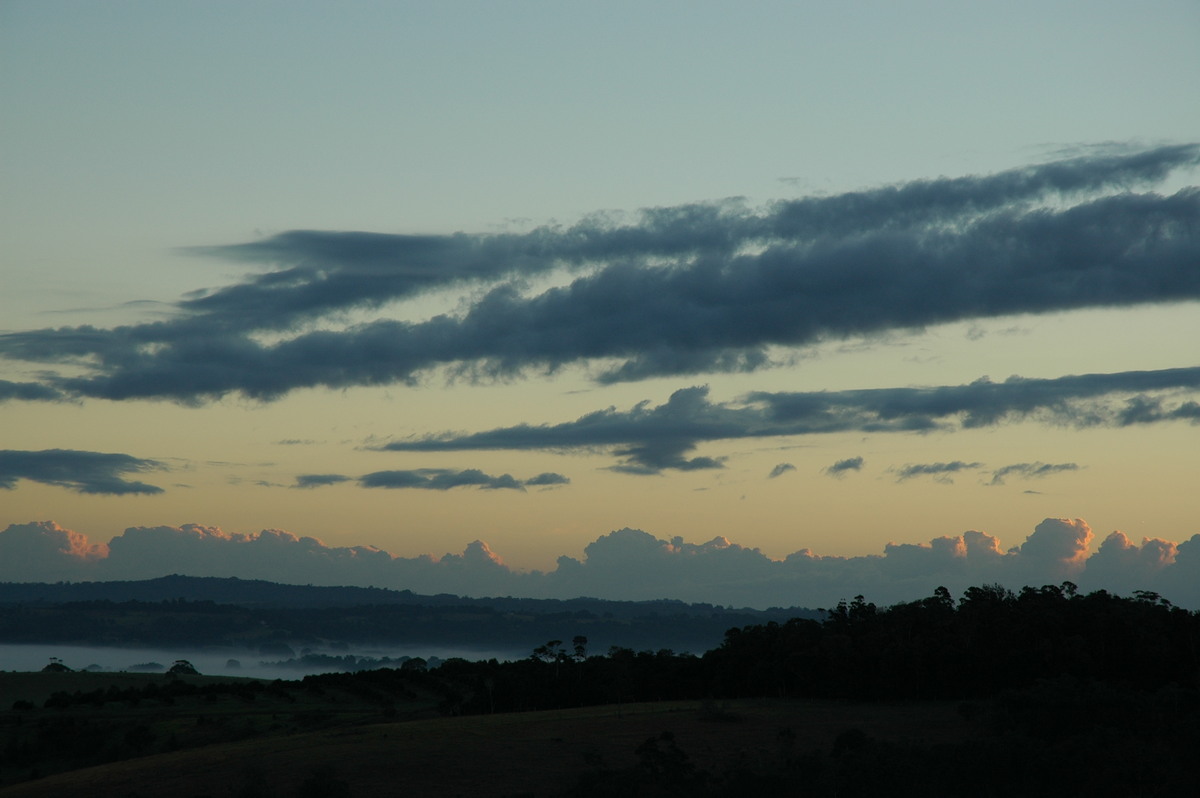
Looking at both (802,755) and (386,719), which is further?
(386,719)

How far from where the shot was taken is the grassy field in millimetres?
82375

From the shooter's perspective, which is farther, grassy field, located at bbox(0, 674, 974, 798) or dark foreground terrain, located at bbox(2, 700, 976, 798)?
grassy field, located at bbox(0, 674, 974, 798)

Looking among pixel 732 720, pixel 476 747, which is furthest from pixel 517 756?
pixel 732 720

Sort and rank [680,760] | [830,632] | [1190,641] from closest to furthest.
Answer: [680,760] → [1190,641] → [830,632]

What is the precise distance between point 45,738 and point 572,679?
177 feet

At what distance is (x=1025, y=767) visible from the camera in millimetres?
82688

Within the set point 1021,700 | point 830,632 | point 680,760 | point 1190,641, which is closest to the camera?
point 680,760

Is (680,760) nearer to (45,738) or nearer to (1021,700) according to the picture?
(1021,700)

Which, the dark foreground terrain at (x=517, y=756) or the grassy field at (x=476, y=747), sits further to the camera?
the grassy field at (x=476, y=747)

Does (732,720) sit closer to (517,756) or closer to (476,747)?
(517,756)

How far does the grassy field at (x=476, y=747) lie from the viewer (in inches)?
3243

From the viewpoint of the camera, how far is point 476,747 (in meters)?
92.8

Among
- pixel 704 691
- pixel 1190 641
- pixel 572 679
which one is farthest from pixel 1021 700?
pixel 572 679

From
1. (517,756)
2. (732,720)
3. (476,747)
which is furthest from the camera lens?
(732,720)
